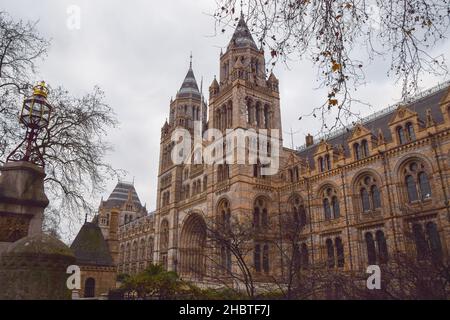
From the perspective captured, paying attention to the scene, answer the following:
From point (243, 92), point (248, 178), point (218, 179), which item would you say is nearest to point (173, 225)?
point (218, 179)

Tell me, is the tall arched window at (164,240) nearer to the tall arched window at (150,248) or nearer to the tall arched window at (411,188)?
the tall arched window at (150,248)

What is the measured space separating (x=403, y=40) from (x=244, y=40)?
1307 inches

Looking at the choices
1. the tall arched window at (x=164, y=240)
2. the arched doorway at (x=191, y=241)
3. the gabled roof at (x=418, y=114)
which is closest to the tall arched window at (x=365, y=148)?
the gabled roof at (x=418, y=114)

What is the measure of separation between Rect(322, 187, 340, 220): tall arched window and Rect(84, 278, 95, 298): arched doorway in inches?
737

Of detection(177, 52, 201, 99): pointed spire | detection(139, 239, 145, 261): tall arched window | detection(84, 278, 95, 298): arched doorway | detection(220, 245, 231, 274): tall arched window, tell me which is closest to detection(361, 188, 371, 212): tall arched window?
detection(220, 245, 231, 274): tall arched window

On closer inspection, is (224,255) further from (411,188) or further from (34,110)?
(34,110)

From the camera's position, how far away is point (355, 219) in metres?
25.7

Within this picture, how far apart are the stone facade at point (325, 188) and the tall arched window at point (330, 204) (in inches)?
3.3

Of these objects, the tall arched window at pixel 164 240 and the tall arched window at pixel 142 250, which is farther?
the tall arched window at pixel 142 250

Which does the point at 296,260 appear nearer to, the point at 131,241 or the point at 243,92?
the point at 243,92

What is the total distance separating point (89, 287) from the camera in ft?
80.3

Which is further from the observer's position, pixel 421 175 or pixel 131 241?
pixel 131 241

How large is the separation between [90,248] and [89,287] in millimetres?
2889

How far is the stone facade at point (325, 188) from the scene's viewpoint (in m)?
21.7
